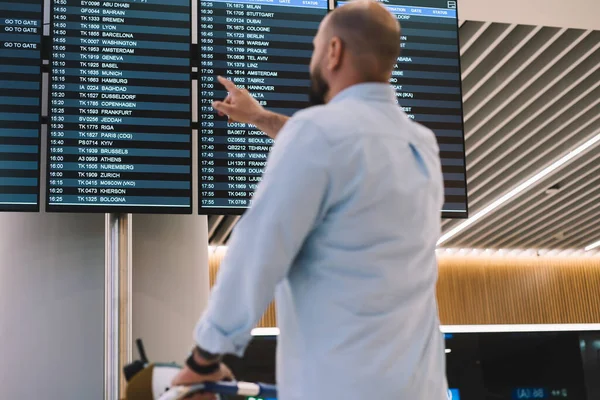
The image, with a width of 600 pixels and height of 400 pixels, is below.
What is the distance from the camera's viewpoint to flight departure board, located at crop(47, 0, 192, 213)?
3.22 metres

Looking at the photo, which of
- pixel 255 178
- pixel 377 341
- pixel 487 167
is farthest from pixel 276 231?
pixel 487 167

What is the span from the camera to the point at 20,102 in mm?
3260

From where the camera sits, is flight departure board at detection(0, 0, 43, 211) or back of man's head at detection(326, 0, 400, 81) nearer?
back of man's head at detection(326, 0, 400, 81)

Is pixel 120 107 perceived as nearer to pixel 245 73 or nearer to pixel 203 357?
pixel 245 73

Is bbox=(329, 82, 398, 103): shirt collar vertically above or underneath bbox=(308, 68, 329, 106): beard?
underneath

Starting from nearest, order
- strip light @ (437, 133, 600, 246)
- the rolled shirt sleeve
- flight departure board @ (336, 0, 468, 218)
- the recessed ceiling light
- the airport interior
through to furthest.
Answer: the rolled shirt sleeve
the airport interior
flight departure board @ (336, 0, 468, 218)
strip light @ (437, 133, 600, 246)
the recessed ceiling light

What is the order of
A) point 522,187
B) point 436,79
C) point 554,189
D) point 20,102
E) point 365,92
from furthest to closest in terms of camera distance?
point 554,189
point 522,187
point 436,79
point 20,102
point 365,92

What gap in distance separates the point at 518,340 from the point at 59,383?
1.81 meters

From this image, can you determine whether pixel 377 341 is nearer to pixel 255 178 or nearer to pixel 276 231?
pixel 276 231

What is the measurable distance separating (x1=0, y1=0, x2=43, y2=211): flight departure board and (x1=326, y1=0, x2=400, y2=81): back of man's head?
1.89 m

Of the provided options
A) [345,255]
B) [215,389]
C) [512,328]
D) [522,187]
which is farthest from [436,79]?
[522,187]

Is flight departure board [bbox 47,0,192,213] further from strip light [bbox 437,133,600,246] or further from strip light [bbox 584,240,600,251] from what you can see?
strip light [bbox 584,240,600,251]

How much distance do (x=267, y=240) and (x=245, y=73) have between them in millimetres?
2179

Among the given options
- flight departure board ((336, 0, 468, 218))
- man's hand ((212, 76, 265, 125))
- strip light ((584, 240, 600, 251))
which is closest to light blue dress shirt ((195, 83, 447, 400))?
man's hand ((212, 76, 265, 125))
